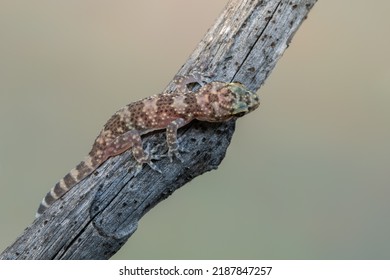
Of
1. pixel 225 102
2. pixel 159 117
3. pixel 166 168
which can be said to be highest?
pixel 225 102

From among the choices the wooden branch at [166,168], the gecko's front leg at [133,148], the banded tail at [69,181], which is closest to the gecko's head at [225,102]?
the wooden branch at [166,168]

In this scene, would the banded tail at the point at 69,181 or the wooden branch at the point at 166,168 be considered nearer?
the wooden branch at the point at 166,168

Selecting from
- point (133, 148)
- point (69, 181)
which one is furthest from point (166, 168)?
point (69, 181)

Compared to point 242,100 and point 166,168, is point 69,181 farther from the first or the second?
point 242,100

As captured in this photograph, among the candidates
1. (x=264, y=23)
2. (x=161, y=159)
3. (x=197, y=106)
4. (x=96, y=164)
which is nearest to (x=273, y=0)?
(x=264, y=23)

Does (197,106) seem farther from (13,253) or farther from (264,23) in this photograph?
(13,253)

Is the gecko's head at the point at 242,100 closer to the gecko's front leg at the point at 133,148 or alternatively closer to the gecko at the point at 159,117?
the gecko at the point at 159,117

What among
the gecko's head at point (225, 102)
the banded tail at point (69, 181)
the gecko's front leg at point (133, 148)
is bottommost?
the banded tail at point (69, 181)
